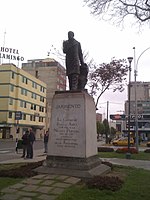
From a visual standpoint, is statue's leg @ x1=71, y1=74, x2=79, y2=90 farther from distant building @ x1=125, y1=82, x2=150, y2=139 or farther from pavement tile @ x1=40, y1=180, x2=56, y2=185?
distant building @ x1=125, y1=82, x2=150, y2=139

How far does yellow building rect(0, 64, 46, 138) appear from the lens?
189 ft

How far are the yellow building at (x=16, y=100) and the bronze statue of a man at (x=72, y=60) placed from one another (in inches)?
1581

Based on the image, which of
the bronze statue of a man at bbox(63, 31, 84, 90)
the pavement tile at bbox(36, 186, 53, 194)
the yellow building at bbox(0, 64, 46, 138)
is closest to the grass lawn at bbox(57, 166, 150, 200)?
the pavement tile at bbox(36, 186, 53, 194)

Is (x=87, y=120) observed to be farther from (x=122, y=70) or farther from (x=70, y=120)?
(x=122, y=70)

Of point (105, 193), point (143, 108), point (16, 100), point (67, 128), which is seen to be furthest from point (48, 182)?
point (143, 108)

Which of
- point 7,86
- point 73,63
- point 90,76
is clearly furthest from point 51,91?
point 73,63

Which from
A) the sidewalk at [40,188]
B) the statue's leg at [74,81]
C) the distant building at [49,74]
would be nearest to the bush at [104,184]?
the sidewalk at [40,188]

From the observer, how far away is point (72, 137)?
9.88 metres

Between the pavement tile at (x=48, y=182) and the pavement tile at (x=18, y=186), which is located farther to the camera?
the pavement tile at (x=48, y=182)

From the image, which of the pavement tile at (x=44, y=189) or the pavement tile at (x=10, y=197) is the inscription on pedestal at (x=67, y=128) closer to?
the pavement tile at (x=44, y=189)

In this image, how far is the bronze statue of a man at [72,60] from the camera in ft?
36.0

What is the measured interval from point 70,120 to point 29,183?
2.89m

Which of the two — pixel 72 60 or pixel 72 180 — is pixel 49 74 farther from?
pixel 72 180

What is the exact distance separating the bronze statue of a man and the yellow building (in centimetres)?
4016
